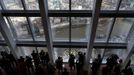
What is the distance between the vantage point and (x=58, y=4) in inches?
443

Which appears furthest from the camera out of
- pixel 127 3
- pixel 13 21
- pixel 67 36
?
pixel 67 36

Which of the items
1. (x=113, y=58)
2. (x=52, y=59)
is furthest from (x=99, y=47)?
(x=52, y=59)

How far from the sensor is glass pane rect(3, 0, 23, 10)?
37.4ft

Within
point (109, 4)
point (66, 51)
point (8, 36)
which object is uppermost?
point (109, 4)

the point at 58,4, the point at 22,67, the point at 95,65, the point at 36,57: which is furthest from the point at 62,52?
the point at 58,4

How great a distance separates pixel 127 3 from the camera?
10.9 meters

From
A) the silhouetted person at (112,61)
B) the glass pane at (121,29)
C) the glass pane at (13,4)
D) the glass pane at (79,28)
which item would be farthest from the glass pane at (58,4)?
the silhouetted person at (112,61)

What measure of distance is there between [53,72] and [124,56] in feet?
15.6

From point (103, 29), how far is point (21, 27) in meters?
4.93

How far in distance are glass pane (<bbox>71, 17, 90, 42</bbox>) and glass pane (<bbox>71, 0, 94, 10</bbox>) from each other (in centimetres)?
87

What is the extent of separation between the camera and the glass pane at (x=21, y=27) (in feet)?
41.0

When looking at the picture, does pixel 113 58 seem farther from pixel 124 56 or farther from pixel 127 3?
pixel 127 3

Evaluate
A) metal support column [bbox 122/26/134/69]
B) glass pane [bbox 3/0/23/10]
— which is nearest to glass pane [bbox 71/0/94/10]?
glass pane [bbox 3/0/23/10]

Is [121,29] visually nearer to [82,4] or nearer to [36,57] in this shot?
[82,4]
